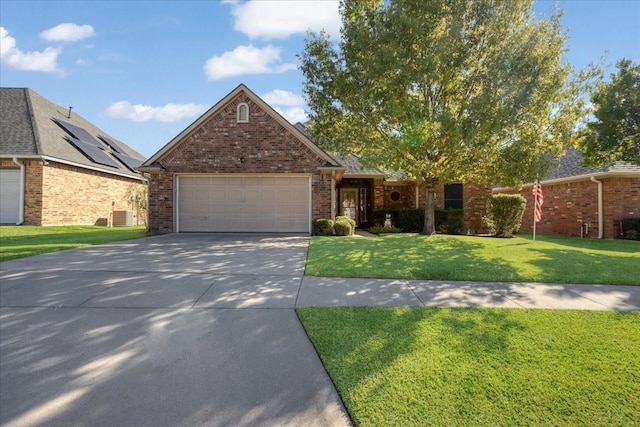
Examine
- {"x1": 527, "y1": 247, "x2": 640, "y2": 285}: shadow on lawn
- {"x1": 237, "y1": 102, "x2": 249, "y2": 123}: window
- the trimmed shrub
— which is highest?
{"x1": 237, "y1": 102, "x2": 249, "y2": 123}: window

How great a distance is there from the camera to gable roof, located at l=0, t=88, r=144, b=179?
613 inches

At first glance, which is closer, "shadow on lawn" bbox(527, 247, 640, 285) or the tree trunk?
"shadow on lawn" bbox(527, 247, 640, 285)

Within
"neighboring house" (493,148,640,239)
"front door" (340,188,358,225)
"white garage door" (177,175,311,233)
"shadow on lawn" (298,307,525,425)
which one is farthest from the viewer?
"front door" (340,188,358,225)

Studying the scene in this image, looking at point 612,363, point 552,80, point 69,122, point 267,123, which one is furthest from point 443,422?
point 69,122

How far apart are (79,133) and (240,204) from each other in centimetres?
1326

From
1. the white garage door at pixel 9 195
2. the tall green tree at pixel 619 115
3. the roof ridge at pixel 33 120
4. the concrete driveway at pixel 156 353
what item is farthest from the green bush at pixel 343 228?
the white garage door at pixel 9 195

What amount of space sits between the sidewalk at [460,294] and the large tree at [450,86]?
638 centimetres

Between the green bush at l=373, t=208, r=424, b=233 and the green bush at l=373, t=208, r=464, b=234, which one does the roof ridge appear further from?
the green bush at l=373, t=208, r=464, b=234

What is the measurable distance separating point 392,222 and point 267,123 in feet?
26.6

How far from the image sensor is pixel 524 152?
11586mm

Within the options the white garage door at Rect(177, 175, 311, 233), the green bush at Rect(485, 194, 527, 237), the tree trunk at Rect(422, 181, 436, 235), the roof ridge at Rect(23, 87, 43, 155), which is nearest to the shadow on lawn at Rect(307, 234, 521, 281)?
the tree trunk at Rect(422, 181, 436, 235)

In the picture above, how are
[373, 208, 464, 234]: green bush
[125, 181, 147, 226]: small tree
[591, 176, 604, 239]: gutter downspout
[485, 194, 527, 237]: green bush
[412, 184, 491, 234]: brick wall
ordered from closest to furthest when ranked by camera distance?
[591, 176, 604, 239]: gutter downspout < [485, 194, 527, 237]: green bush < [373, 208, 464, 234]: green bush < [412, 184, 491, 234]: brick wall < [125, 181, 147, 226]: small tree

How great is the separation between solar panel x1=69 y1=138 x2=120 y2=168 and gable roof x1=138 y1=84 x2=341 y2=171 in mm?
7247

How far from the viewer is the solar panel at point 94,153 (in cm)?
1859
